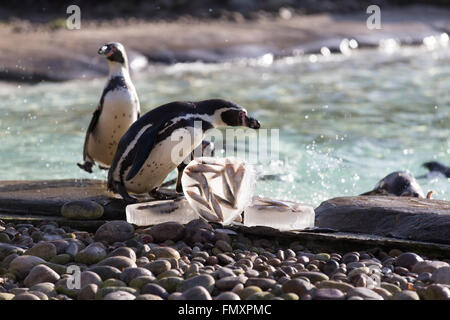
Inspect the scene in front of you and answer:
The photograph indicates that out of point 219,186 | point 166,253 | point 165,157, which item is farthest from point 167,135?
point 166,253

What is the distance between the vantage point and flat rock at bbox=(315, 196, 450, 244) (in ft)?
12.7

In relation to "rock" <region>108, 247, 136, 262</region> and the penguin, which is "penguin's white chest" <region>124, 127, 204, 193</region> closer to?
"rock" <region>108, 247, 136, 262</region>

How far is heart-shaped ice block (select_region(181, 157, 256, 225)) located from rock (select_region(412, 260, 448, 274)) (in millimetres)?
861

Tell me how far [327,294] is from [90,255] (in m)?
1.09

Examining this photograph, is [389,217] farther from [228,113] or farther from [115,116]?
[115,116]

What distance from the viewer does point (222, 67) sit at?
1298 centimetres

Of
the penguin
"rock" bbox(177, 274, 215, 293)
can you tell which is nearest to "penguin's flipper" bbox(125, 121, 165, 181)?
"rock" bbox(177, 274, 215, 293)

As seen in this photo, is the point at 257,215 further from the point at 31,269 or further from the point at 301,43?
the point at 301,43

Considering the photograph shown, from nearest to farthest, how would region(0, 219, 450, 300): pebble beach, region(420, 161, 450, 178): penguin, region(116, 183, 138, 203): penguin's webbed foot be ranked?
region(0, 219, 450, 300): pebble beach
region(116, 183, 138, 203): penguin's webbed foot
region(420, 161, 450, 178): penguin

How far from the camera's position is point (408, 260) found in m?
3.59

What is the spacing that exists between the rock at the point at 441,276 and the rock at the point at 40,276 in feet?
4.79

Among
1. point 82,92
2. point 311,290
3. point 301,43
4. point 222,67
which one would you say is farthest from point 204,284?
point 301,43

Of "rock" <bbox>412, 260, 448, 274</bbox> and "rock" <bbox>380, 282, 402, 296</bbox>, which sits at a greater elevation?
"rock" <bbox>412, 260, 448, 274</bbox>

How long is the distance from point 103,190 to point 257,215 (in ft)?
3.62
